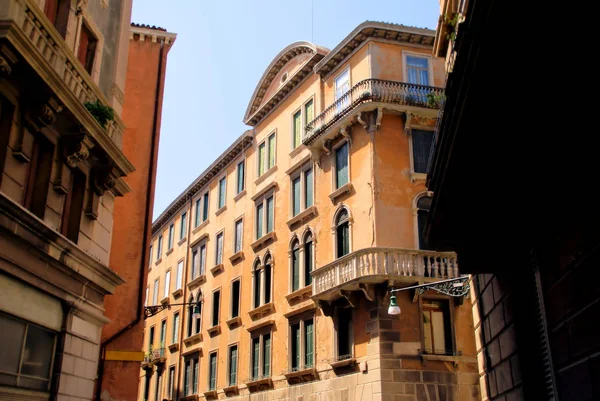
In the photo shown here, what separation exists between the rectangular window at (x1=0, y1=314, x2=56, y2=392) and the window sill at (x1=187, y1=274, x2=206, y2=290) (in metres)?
24.8

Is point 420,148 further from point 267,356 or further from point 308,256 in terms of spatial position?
point 267,356

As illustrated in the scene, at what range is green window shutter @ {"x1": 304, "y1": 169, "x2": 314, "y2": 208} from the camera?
26641 mm

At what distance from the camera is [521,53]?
4.99 m

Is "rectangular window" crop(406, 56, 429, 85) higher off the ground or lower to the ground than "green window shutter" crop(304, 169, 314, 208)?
higher

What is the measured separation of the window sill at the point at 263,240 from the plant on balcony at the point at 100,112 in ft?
53.6

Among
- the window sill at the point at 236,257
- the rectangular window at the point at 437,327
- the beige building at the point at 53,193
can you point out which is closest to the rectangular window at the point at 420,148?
the rectangular window at the point at 437,327

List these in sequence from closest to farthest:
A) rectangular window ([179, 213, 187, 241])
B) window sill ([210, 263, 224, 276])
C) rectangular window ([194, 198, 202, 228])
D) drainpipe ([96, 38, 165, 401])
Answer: drainpipe ([96, 38, 165, 401]), window sill ([210, 263, 224, 276]), rectangular window ([194, 198, 202, 228]), rectangular window ([179, 213, 187, 241])

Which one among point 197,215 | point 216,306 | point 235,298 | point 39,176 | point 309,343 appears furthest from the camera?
point 197,215

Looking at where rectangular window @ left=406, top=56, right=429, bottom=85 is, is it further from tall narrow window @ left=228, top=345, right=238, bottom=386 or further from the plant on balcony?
tall narrow window @ left=228, top=345, right=238, bottom=386

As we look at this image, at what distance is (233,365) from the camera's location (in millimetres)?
30344

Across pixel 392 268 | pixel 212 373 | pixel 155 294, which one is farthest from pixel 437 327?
pixel 155 294

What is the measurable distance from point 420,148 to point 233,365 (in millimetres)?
13968

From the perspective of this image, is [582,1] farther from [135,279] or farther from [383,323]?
[383,323]

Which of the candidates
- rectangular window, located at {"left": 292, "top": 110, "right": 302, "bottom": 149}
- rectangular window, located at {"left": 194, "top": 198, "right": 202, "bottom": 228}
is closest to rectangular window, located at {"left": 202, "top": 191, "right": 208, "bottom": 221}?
rectangular window, located at {"left": 194, "top": 198, "right": 202, "bottom": 228}
